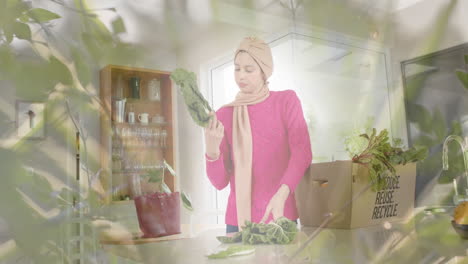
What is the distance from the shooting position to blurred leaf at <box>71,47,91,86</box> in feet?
2.20

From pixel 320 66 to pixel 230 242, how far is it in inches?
21.7

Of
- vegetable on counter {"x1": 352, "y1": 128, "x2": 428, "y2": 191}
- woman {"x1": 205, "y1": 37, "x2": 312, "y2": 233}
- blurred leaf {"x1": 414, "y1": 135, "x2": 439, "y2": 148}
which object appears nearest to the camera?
woman {"x1": 205, "y1": 37, "x2": 312, "y2": 233}

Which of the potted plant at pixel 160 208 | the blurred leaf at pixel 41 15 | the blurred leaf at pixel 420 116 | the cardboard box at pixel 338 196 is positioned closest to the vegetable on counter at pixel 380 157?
the cardboard box at pixel 338 196

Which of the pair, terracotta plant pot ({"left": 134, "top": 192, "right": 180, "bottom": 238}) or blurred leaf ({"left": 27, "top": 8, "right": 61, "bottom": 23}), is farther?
terracotta plant pot ({"left": 134, "top": 192, "right": 180, "bottom": 238})

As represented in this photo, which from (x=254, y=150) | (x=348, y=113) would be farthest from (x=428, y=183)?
(x=254, y=150)

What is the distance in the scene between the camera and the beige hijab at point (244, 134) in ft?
2.91

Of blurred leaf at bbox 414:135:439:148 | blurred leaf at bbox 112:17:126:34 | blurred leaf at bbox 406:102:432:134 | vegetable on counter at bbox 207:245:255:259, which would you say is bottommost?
vegetable on counter at bbox 207:245:255:259

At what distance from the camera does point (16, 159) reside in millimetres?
591

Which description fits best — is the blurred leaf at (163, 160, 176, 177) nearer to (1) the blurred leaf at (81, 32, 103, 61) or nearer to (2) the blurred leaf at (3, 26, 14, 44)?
(1) the blurred leaf at (81, 32, 103, 61)

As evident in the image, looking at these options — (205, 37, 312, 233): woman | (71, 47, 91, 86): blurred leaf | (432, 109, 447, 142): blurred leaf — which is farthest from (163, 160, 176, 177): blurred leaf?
(432, 109, 447, 142): blurred leaf

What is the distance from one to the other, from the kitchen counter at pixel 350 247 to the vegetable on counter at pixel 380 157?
0.49ft

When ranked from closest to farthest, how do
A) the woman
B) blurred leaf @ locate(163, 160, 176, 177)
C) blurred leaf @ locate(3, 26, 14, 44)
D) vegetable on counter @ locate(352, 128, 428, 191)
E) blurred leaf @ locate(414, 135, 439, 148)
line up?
1. blurred leaf @ locate(3, 26, 14, 44)
2. blurred leaf @ locate(163, 160, 176, 177)
3. the woman
4. vegetable on counter @ locate(352, 128, 428, 191)
5. blurred leaf @ locate(414, 135, 439, 148)

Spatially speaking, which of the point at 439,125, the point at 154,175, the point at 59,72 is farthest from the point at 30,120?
the point at 439,125

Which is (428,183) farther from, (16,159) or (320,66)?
(16,159)
